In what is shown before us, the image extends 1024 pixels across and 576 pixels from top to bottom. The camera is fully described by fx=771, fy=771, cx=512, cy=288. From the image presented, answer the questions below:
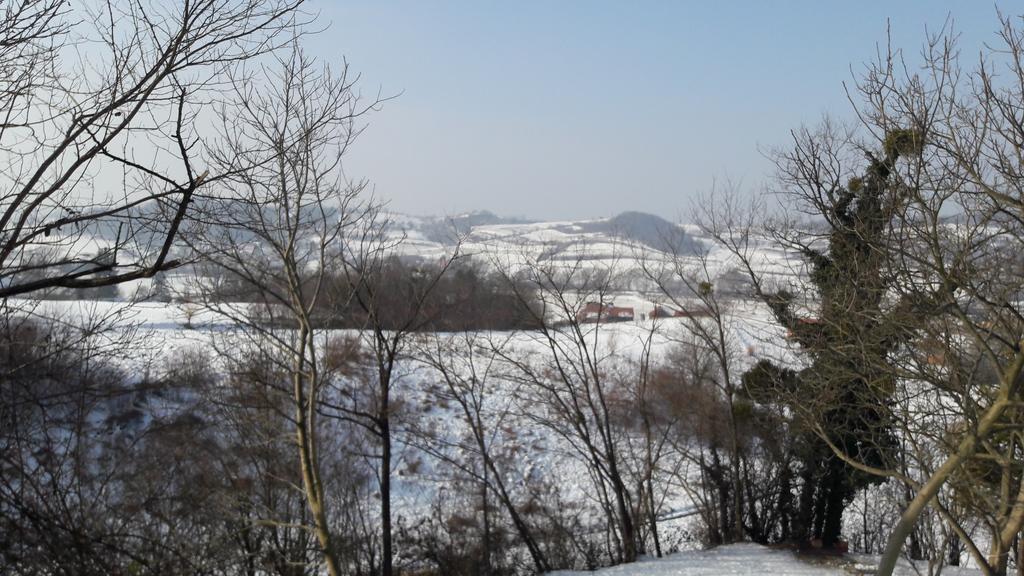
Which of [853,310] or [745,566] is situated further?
[745,566]

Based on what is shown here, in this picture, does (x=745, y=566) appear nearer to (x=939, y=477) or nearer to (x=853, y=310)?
(x=853, y=310)

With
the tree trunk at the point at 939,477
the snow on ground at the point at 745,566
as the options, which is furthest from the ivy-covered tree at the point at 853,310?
the snow on ground at the point at 745,566

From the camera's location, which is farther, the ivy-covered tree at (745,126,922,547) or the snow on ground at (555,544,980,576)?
the snow on ground at (555,544,980,576)

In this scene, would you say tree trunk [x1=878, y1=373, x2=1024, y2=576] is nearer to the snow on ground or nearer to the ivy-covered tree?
the ivy-covered tree

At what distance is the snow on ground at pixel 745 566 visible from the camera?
13125 millimetres

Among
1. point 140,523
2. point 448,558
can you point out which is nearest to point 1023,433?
point 140,523

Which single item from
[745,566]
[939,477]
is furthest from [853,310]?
[745,566]

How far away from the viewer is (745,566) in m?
13.6

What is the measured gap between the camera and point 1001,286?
23.9 ft

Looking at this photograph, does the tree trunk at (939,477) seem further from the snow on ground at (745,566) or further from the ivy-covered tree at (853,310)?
the snow on ground at (745,566)

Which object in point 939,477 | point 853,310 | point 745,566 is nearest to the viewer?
point 939,477

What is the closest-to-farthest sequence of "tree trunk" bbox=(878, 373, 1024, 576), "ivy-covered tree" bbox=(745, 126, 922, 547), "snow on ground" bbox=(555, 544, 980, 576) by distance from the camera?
"tree trunk" bbox=(878, 373, 1024, 576), "ivy-covered tree" bbox=(745, 126, 922, 547), "snow on ground" bbox=(555, 544, 980, 576)

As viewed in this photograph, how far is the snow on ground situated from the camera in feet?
43.1

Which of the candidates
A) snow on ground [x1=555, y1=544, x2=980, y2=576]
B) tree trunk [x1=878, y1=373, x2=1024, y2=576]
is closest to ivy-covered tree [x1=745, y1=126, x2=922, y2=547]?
tree trunk [x1=878, y1=373, x2=1024, y2=576]
